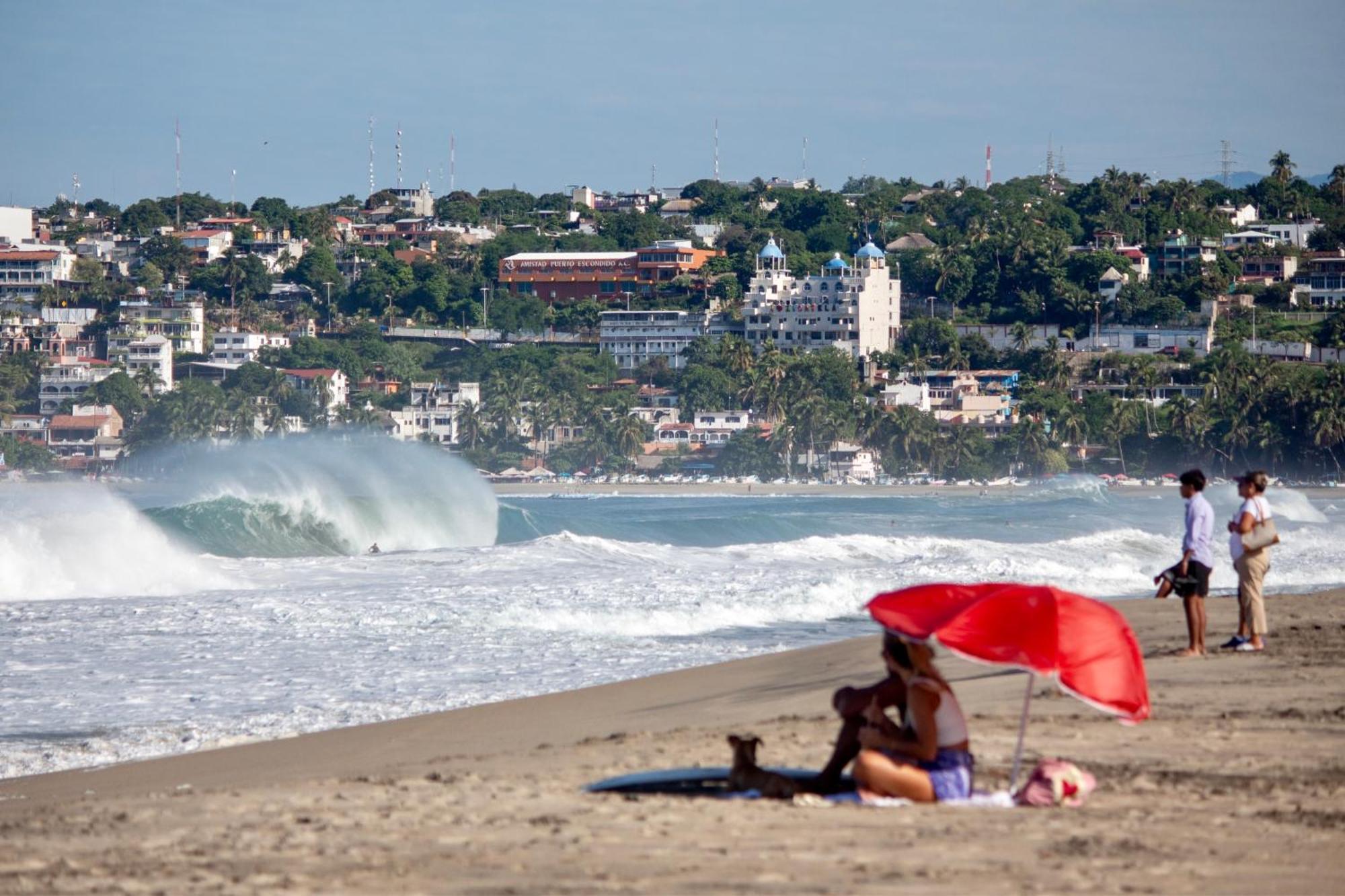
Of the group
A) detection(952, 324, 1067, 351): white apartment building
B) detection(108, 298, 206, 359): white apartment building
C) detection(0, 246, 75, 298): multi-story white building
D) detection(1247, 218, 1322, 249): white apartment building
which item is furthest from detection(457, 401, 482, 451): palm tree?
detection(1247, 218, 1322, 249): white apartment building

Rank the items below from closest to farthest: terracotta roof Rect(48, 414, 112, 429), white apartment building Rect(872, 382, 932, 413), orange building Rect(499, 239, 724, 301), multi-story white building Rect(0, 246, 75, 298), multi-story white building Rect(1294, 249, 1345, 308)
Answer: white apartment building Rect(872, 382, 932, 413)
terracotta roof Rect(48, 414, 112, 429)
multi-story white building Rect(1294, 249, 1345, 308)
orange building Rect(499, 239, 724, 301)
multi-story white building Rect(0, 246, 75, 298)

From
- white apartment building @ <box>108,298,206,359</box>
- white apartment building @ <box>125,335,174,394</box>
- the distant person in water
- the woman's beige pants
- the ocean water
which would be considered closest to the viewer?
the distant person in water

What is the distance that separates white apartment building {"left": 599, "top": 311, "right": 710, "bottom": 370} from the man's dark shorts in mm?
117122

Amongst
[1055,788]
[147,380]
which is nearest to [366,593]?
[1055,788]

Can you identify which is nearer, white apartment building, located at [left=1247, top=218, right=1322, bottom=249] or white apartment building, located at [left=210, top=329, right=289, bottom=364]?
white apartment building, located at [left=210, top=329, right=289, bottom=364]

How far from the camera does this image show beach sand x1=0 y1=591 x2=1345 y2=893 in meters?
6.37

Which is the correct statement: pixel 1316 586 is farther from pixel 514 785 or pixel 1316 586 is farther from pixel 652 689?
pixel 514 785

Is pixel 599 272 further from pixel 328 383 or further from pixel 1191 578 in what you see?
pixel 1191 578

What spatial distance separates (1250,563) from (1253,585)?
23 centimetres

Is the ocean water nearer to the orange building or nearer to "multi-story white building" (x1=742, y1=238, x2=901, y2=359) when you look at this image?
"multi-story white building" (x1=742, y1=238, x2=901, y2=359)

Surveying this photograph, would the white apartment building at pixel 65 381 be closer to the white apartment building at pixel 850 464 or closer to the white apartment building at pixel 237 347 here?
the white apartment building at pixel 237 347

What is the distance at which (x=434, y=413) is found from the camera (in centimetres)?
11788

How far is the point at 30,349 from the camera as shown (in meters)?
133

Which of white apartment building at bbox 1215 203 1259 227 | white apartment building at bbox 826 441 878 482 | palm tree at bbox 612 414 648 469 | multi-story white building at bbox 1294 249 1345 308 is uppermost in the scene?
white apartment building at bbox 1215 203 1259 227
